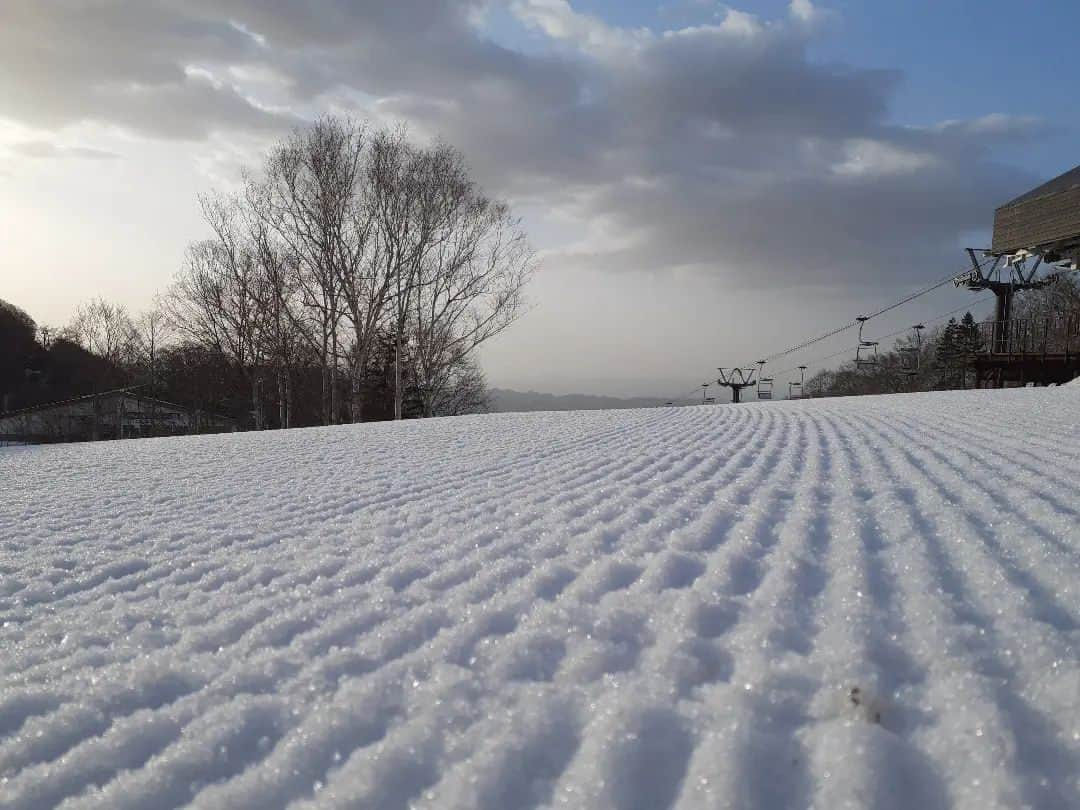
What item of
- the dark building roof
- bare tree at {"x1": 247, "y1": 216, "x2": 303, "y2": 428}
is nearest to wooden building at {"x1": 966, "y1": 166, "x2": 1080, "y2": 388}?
the dark building roof

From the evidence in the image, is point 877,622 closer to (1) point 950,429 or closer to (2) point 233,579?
(2) point 233,579

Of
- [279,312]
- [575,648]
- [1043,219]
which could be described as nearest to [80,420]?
[279,312]

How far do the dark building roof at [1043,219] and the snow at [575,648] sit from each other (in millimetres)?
15308

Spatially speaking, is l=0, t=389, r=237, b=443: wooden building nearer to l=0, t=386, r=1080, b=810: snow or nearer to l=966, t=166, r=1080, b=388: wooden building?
l=0, t=386, r=1080, b=810: snow

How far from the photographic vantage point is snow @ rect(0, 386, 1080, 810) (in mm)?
742

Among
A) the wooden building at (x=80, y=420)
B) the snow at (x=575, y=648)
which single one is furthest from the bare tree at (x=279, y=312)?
the snow at (x=575, y=648)

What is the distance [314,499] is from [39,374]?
28.5 meters

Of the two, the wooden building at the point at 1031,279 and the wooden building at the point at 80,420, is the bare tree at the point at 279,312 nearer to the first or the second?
the wooden building at the point at 80,420

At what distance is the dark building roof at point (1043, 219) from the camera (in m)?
13.8

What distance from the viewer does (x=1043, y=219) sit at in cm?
1447

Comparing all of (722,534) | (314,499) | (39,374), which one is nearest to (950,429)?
(722,534)

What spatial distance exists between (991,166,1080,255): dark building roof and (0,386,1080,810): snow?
15.3 m

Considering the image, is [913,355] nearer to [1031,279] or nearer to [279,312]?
[1031,279]

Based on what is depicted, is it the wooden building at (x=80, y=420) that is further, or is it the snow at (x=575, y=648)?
the wooden building at (x=80, y=420)
